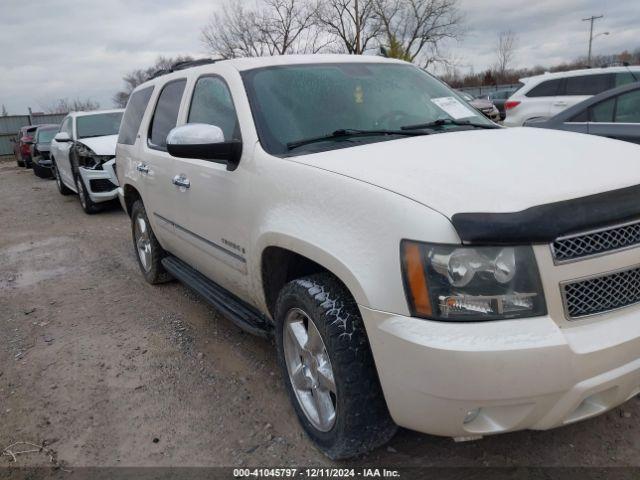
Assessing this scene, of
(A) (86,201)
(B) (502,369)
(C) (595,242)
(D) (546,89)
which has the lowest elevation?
(A) (86,201)

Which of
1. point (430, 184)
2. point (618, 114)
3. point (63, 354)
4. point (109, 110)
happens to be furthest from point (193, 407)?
point (109, 110)

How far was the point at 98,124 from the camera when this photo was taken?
1044 centimetres

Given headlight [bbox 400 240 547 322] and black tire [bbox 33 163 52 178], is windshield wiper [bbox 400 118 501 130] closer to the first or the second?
headlight [bbox 400 240 547 322]

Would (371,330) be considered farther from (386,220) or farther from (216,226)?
(216,226)

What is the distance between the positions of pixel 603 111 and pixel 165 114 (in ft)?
14.7

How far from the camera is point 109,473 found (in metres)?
2.56

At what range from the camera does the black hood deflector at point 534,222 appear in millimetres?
1781

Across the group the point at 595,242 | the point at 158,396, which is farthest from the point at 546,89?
the point at 158,396

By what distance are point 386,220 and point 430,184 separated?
23 cm

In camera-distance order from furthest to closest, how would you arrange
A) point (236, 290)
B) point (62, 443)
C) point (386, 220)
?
point (236, 290) → point (62, 443) → point (386, 220)

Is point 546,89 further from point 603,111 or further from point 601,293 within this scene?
point 601,293

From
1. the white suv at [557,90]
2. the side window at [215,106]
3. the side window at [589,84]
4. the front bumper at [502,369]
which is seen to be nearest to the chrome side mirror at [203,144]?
the side window at [215,106]

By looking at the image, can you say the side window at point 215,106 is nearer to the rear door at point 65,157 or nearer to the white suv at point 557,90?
the rear door at point 65,157

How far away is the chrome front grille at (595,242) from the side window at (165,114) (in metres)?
2.90
